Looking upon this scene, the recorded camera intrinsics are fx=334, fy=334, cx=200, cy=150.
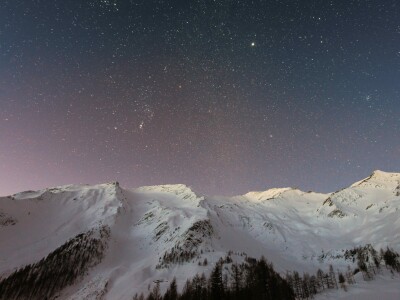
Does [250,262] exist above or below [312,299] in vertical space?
above

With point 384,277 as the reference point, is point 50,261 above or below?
above

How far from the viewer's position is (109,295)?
Result: 16450 centimetres

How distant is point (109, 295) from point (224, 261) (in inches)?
2402

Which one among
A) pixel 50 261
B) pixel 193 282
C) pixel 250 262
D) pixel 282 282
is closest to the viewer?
pixel 193 282

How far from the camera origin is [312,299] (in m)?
169

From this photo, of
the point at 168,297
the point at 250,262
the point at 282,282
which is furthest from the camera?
the point at 250,262

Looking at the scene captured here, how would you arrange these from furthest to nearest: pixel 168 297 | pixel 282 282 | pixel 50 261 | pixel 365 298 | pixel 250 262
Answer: pixel 50 261, pixel 250 262, pixel 282 282, pixel 168 297, pixel 365 298

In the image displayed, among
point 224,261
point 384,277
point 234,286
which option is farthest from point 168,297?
point 384,277

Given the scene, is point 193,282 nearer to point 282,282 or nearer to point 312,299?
point 282,282

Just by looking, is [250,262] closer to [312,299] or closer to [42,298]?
[312,299]

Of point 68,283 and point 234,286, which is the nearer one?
point 234,286

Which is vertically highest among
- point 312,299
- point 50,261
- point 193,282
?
point 50,261

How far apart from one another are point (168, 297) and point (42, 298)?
74603mm

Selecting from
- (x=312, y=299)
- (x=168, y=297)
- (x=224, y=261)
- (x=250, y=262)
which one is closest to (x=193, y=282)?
(x=168, y=297)
